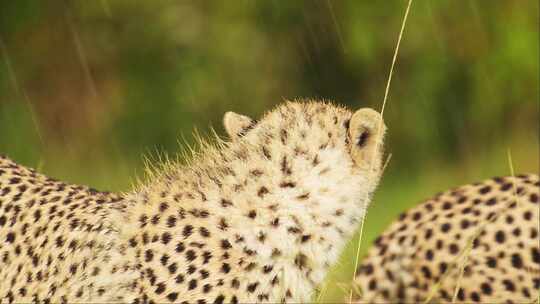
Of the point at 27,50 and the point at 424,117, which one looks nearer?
the point at 424,117

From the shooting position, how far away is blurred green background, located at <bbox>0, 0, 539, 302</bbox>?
830cm

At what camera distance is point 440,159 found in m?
8.58

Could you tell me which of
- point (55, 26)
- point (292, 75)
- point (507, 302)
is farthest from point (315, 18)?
point (507, 302)

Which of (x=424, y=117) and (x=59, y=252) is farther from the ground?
(x=424, y=117)

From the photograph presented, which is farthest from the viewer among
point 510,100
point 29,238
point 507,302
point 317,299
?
point 510,100

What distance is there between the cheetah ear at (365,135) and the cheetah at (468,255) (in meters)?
1.05

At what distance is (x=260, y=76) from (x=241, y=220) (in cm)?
655

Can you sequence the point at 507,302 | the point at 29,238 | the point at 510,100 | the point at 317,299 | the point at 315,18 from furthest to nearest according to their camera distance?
the point at 315,18 → the point at 510,100 → the point at 507,302 → the point at 29,238 → the point at 317,299

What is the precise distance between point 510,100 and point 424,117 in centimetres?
65

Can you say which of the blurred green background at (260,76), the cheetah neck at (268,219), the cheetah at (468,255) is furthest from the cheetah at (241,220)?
the blurred green background at (260,76)

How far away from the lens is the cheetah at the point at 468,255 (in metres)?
3.85

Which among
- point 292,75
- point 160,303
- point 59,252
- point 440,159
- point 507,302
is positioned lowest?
point 160,303

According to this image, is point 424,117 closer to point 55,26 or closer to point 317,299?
point 55,26

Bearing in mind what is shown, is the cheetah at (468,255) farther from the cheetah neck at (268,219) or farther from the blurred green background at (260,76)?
the blurred green background at (260,76)
